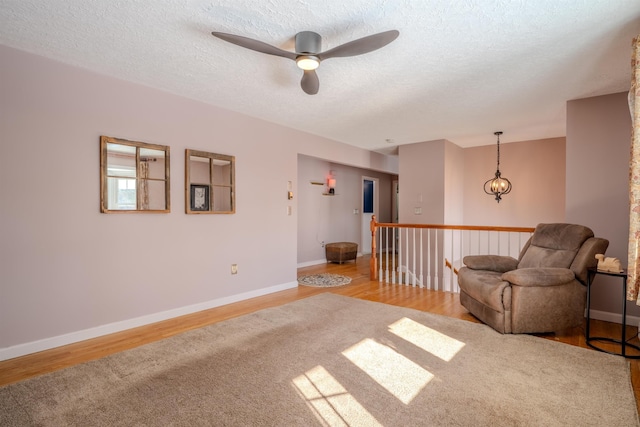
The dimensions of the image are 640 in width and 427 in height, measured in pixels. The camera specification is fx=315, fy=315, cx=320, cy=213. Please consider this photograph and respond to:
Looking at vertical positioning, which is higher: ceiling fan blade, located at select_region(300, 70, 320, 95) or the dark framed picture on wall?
ceiling fan blade, located at select_region(300, 70, 320, 95)

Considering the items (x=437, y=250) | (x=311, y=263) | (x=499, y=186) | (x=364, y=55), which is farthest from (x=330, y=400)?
(x=499, y=186)

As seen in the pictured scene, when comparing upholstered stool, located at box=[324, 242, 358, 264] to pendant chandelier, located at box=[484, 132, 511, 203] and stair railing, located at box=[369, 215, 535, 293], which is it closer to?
stair railing, located at box=[369, 215, 535, 293]

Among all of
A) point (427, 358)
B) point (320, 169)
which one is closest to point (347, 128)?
point (320, 169)

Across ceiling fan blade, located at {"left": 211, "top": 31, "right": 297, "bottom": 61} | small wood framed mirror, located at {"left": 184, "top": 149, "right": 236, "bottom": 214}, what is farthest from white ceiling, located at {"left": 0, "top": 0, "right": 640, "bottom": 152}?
small wood framed mirror, located at {"left": 184, "top": 149, "right": 236, "bottom": 214}

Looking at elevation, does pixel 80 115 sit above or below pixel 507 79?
below

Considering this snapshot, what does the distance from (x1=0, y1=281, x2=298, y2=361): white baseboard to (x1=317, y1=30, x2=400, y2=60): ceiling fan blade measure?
3073mm

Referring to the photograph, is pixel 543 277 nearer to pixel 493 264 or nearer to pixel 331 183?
pixel 493 264

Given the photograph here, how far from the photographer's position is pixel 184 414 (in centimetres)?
181

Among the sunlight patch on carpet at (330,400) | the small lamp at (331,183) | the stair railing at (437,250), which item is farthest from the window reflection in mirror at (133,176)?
the small lamp at (331,183)

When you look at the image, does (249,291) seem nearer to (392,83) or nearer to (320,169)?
(392,83)

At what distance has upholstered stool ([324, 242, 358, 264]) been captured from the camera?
693 centimetres

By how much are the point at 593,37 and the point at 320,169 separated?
533 cm

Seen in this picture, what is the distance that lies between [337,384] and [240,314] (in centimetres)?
183

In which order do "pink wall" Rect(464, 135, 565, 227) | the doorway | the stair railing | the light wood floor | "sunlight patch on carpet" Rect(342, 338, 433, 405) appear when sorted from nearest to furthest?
1. "sunlight patch on carpet" Rect(342, 338, 433, 405)
2. the light wood floor
3. the stair railing
4. "pink wall" Rect(464, 135, 565, 227)
5. the doorway
